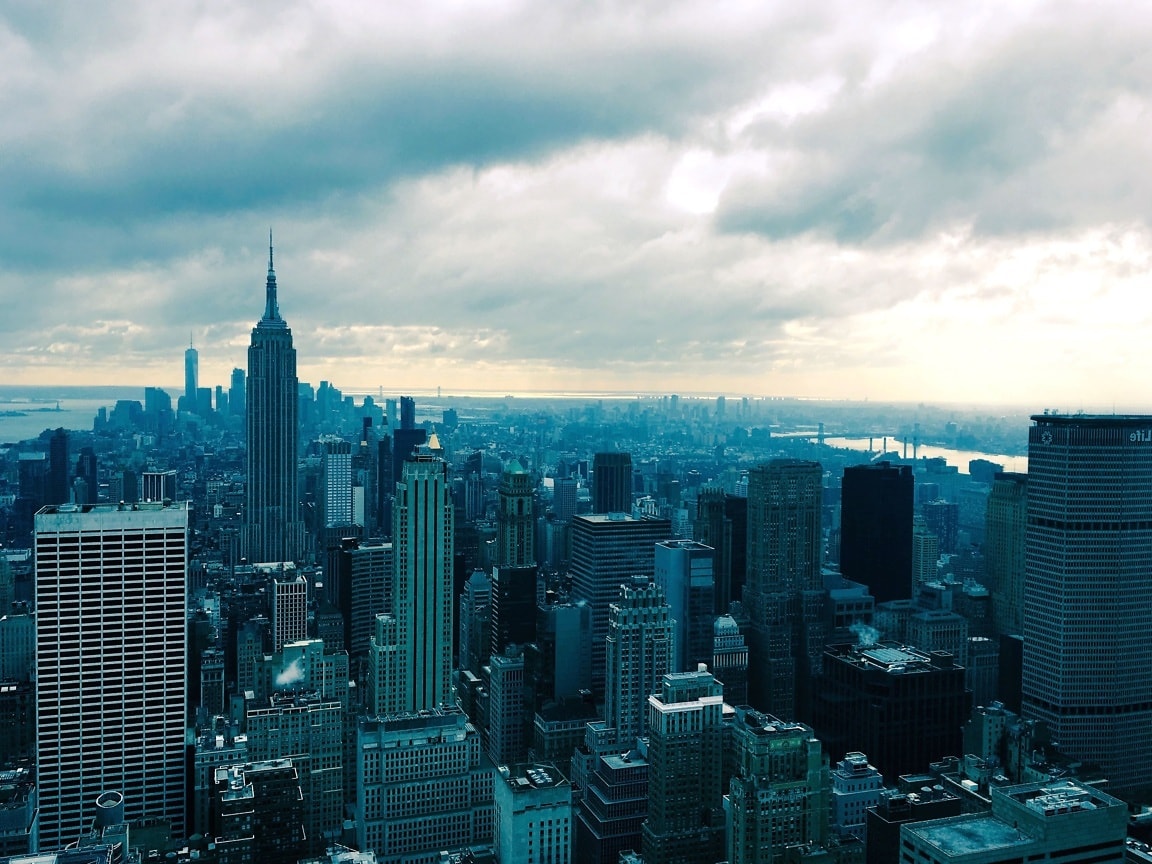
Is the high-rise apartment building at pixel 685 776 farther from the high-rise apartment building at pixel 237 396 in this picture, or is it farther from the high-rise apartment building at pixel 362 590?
the high-rise apartment building at pixel 237 396

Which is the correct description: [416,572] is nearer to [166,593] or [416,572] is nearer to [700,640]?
[166,593]

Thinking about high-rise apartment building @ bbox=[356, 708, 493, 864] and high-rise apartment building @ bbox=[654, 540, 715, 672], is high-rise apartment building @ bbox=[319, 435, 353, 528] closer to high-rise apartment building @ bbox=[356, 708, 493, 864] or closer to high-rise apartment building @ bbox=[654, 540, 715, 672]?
high-rise apartment building @ bbox=[654, 540, 715, 672]

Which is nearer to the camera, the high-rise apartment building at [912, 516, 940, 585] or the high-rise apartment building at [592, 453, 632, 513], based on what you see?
the high-rise apartment building at [912, 516, 940, 585]

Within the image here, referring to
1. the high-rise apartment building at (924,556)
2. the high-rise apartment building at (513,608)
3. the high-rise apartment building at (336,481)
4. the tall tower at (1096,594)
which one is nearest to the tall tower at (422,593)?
the high-rise apartment building at (513,608)

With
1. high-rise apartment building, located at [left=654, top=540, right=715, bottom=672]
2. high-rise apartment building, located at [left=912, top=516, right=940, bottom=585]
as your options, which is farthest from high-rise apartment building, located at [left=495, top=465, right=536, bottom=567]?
high-rise apartment building, located at [left=912, top=516, right=940, bottom=585]

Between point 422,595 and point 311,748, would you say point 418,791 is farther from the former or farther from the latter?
point 422,595
